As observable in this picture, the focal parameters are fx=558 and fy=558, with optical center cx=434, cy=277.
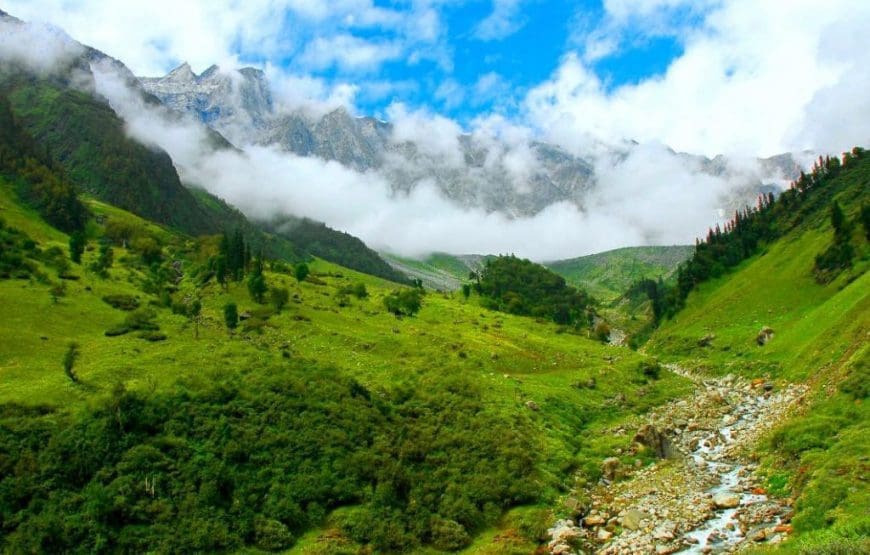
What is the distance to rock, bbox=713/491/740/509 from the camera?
1416 inches

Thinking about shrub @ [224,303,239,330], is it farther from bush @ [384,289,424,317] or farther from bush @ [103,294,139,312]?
bush @ [384,289,424,317]

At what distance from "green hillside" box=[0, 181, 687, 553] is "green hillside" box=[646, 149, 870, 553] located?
49.6ft

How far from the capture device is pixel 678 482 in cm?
4203

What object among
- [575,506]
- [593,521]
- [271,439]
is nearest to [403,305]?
[271,439]

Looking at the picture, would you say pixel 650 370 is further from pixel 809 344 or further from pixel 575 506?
pixel 575 506

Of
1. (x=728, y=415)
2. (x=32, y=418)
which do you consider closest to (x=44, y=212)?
(x=32, y=418)

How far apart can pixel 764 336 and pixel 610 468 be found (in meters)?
67.4

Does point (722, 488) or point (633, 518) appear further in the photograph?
→ point (722, 488)

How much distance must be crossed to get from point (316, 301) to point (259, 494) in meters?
80.3

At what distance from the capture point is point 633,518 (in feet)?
117

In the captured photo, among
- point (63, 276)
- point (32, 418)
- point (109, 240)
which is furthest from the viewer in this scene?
point (109, 240)

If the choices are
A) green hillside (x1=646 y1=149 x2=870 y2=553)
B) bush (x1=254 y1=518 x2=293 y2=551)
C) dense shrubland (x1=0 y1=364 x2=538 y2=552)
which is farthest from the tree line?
bush (x1=254 y1=518 x2=293 y2=551)

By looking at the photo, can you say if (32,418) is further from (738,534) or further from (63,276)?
(63,276)

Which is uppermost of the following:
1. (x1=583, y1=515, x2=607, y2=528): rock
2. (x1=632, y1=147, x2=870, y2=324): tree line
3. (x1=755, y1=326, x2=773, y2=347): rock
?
(x1=632, y1=147, x2=870, y2=324): tree line
